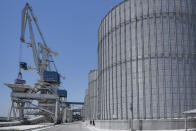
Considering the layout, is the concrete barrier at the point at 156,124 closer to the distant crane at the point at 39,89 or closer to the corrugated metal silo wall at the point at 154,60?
the corrugated metal silo wall at the point at 154,60

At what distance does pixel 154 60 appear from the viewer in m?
38.2

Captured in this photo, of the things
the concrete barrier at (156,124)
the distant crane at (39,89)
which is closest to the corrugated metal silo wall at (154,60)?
the concrete barrier at (156,124)

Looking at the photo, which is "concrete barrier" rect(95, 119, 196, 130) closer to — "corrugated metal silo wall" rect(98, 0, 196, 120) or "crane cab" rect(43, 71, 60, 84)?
"corrugated metal silo wall" rect(98, 0, 196, 120)

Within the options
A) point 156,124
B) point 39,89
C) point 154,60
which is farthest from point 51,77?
point 156,124

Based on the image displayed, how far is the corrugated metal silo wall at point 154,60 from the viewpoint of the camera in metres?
36.5

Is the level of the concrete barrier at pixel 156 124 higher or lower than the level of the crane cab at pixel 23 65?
lower

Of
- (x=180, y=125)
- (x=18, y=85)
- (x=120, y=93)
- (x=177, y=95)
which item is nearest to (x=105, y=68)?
(x=120, y=93)

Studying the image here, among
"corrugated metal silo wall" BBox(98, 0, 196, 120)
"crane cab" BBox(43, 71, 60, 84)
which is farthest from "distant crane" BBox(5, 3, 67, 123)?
"corrugated metal silo wall" BBox(98, 0, 196, 120)

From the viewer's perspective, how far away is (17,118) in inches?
3428

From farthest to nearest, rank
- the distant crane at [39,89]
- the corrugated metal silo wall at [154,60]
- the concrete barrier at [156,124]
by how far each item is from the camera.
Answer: the distant crane at [39,89]
the corrugated metal silo wall at [154,60]
the concrete barrier at [156,124]

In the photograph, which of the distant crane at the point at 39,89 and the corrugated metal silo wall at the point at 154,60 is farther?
the distant crane at the point at 39,89

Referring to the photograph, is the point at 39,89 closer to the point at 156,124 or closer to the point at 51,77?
Answer: the point at 51,77

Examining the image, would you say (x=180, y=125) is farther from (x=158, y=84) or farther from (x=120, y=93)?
(x=120, y=93)

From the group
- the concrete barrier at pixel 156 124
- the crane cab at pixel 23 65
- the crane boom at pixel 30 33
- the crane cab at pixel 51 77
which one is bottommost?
the concrete barrier at pixel 156 124
